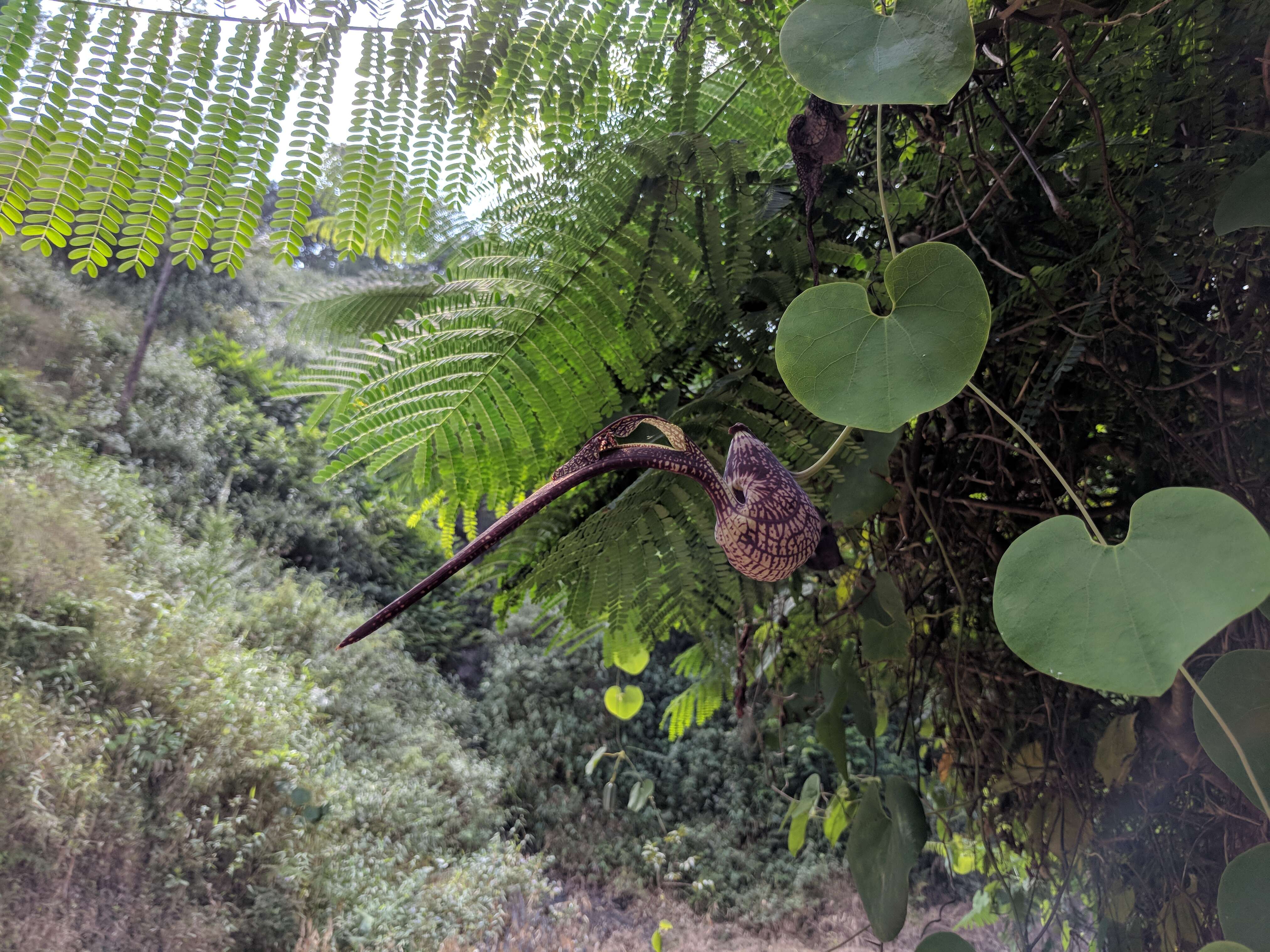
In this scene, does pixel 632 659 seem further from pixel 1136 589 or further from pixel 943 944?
pixel 1136 589

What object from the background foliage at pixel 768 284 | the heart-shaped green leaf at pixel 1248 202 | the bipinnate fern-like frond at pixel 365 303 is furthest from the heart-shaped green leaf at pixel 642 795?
the heart-shaped green leaf at pixel 1248 202

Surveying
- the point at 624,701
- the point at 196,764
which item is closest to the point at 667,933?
the point at 624,701

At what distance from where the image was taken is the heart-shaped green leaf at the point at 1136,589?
21 centimetres

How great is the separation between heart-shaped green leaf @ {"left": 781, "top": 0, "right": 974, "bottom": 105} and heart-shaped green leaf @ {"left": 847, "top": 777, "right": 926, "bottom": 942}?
0.45m

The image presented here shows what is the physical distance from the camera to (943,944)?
414mm

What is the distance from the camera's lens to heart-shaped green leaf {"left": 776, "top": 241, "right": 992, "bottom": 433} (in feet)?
→ 0.84

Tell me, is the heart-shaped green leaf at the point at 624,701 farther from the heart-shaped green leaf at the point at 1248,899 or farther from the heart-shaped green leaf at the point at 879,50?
the heart-shaped green leaf at the point at 879,50

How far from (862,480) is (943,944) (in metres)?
0.30

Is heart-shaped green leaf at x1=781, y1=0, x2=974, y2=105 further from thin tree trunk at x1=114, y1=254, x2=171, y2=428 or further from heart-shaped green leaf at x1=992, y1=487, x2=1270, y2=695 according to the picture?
thin tree trunk at x1=114, y1=254, x2=171, y2=428

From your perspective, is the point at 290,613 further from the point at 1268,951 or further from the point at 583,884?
the point at 1268,951

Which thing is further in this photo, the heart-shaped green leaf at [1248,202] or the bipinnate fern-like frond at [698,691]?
the bipinnate fern-like frond at [698,691]

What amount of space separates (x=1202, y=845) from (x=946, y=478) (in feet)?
1.10

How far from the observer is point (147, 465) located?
3730 mm

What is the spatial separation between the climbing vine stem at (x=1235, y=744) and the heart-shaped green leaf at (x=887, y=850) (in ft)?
0.71
